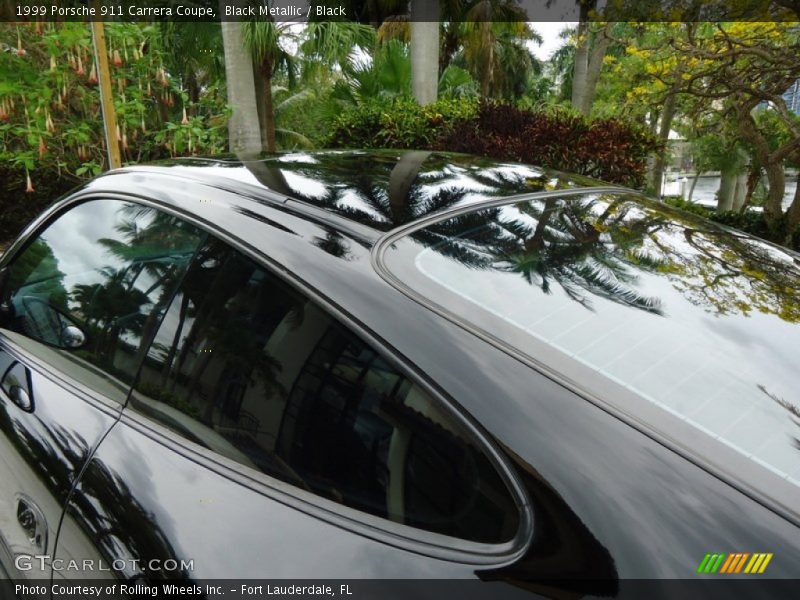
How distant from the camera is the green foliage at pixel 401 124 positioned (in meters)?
6.66

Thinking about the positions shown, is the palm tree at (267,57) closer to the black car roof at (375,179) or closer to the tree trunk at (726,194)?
the black car roof at (375,179)

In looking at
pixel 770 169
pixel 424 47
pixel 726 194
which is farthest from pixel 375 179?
pixel 726 194

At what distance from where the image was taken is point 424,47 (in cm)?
1016

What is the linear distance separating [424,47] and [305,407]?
9975 millimetres

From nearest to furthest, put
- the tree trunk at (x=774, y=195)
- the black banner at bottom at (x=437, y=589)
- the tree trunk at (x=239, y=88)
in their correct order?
the black banner at bottom at (x=437, y=589), the tree trunk at (x=239, y=88), the tree trunk at (x=774, y=195)

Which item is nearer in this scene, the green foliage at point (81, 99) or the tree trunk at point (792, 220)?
the green foliage at point (81, 99)

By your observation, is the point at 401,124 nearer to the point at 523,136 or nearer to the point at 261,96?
the point at 523,136

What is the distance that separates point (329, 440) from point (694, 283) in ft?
3.12

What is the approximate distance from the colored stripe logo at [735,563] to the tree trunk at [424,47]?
9923 mm

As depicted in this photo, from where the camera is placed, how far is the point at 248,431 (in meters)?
1.27

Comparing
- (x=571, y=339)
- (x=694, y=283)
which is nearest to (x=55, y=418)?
(x=571, y=339)

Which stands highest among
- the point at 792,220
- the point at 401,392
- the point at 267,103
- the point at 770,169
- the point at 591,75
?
the point at 591,75

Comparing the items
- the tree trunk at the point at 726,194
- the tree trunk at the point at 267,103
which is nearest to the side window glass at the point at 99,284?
the tree trunk at the point at 267,103

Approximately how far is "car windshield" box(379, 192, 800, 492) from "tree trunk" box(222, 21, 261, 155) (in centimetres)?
724
